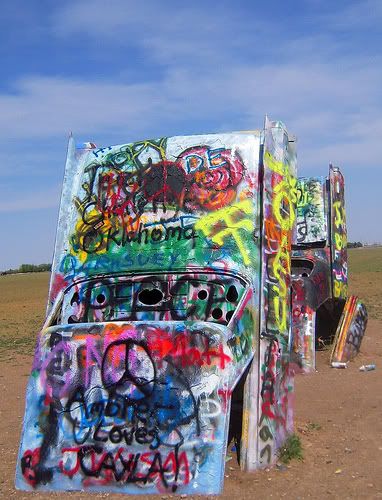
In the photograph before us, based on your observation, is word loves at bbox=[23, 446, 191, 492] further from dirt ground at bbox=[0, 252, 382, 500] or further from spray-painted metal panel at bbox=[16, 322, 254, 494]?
dirt ground at bbox=[0, 252, 382, 500]

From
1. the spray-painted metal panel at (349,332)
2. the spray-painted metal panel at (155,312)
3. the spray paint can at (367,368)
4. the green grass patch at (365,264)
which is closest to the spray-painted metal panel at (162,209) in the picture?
the spray-painted metal panel at (155,312)

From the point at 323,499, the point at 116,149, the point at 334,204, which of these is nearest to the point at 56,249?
the point at 116,149

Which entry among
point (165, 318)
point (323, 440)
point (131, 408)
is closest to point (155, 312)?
point (165, 318)

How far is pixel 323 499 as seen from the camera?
5.11m

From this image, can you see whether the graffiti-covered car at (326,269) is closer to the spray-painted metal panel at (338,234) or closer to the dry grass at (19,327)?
the spray-painted metal panel at (338,234)

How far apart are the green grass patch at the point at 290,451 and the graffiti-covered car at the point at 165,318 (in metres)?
0.13

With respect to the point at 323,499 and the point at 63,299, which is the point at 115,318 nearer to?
the point at 63,299

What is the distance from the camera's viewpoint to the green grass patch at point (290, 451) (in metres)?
6.04

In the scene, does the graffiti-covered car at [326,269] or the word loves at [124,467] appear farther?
the graffiti-covered car at [326,269]

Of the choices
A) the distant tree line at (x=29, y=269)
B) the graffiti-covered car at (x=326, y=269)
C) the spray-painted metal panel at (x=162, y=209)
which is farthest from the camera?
the distant tree line at (x=29, y=269)

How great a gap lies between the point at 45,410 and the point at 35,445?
0.28 meters

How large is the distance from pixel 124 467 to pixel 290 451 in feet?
5.65

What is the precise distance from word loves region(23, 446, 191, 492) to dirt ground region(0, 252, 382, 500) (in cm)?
13

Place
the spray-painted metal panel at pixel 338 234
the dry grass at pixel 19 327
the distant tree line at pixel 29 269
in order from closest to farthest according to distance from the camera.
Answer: the spray-painted metal panel at pixel 338 234 < the dry grass at pixel 19 327 < the distant tree line at pixel 29 269
